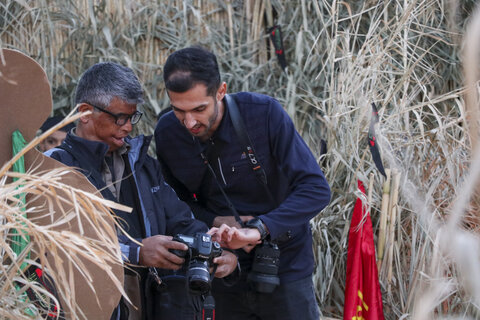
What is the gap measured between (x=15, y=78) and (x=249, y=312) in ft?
4.51

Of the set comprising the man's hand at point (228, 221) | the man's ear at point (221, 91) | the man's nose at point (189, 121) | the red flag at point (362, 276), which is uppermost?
the man's ear at point (221, 91)

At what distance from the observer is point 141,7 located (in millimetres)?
4918

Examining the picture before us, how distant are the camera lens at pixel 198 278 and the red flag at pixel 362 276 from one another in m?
1.25

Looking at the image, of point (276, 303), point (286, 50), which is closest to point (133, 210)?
point (276, 303)

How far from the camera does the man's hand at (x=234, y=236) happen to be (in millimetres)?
2211

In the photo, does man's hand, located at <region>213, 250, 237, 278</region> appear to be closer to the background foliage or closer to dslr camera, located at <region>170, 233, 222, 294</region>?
dslr camera, located at <region>170, 233, 222, 294</region>

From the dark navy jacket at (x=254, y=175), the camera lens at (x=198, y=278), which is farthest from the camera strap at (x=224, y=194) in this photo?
the camera lens at (x=198, y=278)

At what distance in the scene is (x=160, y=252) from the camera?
2051 mm

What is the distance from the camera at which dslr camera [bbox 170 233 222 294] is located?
199 centimetres

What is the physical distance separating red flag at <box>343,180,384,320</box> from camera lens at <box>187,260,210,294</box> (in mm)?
1250

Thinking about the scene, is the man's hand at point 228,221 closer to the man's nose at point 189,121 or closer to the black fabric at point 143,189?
the black fabric at point 143,189

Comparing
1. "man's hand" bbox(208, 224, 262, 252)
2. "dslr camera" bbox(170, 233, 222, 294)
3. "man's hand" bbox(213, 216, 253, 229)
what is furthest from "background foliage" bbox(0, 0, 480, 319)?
"dslr camera" bbox(170, 233, 222, 294)

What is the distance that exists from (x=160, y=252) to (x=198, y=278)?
156mm

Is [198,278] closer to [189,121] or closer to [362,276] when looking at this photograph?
[189,121]
